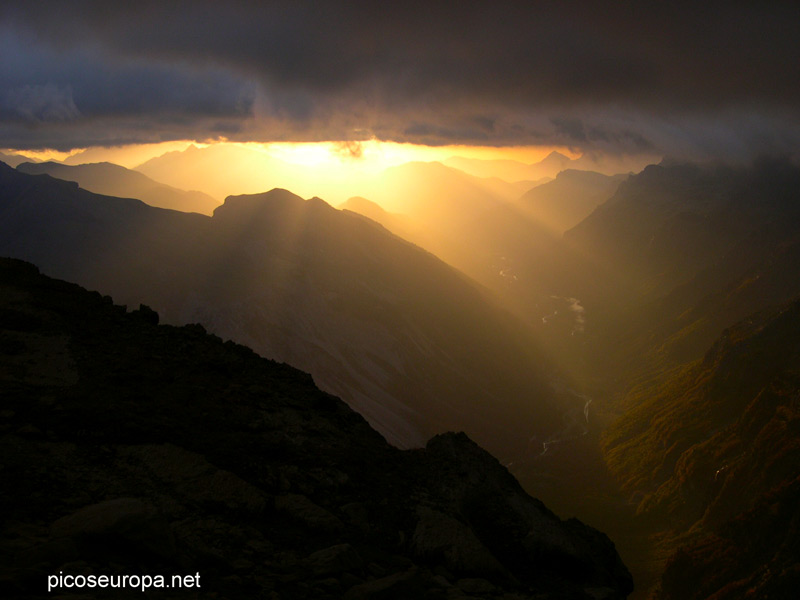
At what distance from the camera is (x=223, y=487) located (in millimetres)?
19984

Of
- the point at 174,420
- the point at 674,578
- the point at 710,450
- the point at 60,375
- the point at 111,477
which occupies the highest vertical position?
the point at 710,450

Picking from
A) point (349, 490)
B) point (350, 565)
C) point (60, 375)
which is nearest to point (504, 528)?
point (349, 490)

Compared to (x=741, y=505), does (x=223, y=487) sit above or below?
below

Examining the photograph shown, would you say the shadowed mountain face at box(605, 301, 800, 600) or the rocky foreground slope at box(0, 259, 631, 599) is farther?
the shadowed mountain face at box(605, 301, 800, 600)

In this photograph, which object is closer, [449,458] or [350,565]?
[350,565]

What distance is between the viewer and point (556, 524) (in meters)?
25.6

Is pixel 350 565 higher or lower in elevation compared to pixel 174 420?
lower

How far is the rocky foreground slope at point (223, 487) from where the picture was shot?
16.1m

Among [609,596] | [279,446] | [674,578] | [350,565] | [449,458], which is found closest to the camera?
[350,565]

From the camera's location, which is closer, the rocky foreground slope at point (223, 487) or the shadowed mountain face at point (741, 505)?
the rocky foreground slope at point (223, 487)

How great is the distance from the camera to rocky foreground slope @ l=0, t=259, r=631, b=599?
52.7 feet

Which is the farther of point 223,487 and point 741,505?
point 741,505

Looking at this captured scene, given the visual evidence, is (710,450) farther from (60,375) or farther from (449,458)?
(60,375)

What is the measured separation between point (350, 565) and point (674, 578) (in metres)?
139
